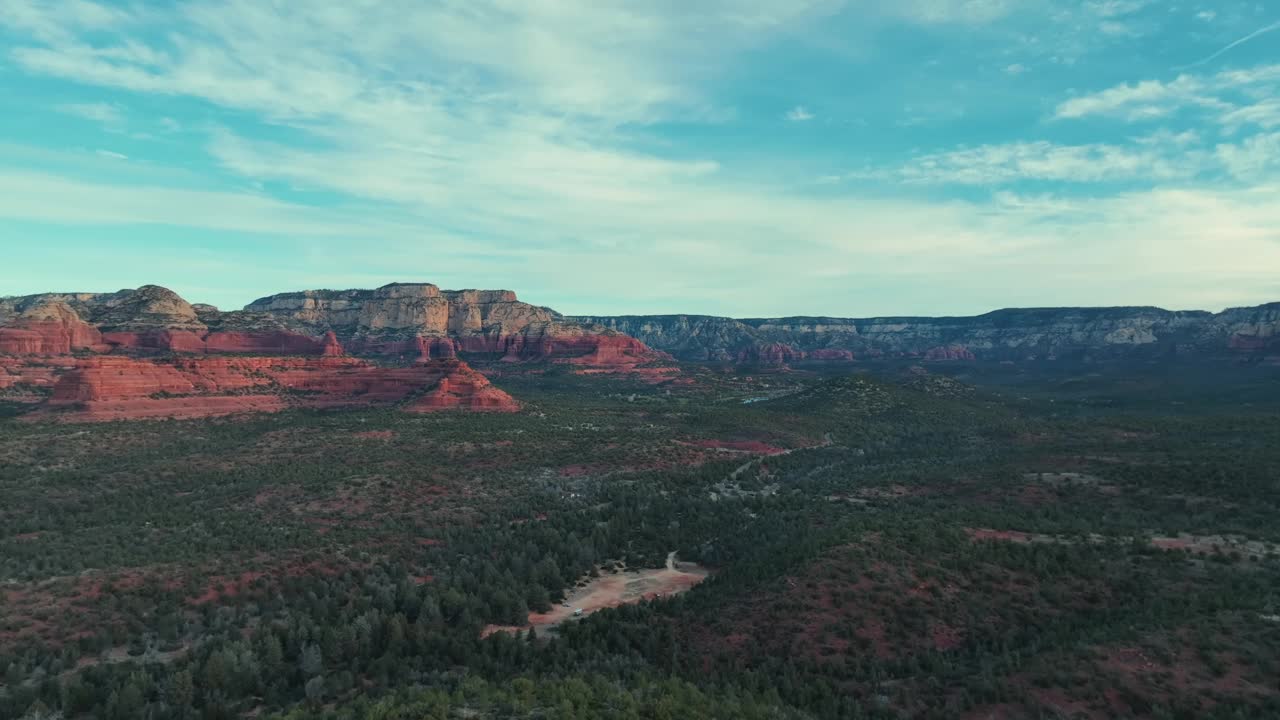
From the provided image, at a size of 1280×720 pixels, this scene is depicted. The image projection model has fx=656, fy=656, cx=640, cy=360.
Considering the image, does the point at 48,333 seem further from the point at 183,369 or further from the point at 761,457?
the point at 761,457

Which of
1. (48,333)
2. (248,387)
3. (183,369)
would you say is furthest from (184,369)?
(48,333)

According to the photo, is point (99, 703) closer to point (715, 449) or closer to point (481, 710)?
point (481, 710)

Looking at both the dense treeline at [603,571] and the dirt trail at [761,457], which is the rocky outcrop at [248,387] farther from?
the dirt trail at [761,457]

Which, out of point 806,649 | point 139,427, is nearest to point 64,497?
point 139,427

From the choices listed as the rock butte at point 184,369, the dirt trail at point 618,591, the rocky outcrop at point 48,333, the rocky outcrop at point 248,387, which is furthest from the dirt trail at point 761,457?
the rocky outcrop at point 48,333

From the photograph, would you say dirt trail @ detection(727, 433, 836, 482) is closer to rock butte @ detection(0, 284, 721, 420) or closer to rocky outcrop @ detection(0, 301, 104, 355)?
rock butte @ detection(0, 284, 721, 420)

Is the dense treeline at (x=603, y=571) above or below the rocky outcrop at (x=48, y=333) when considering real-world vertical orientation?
below

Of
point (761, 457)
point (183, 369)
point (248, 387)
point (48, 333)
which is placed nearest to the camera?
point (761, 457)

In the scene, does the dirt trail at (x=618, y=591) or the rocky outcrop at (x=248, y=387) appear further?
the rocky outcrop at (x=248, y=387)

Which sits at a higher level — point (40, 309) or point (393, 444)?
point (40, 309)
